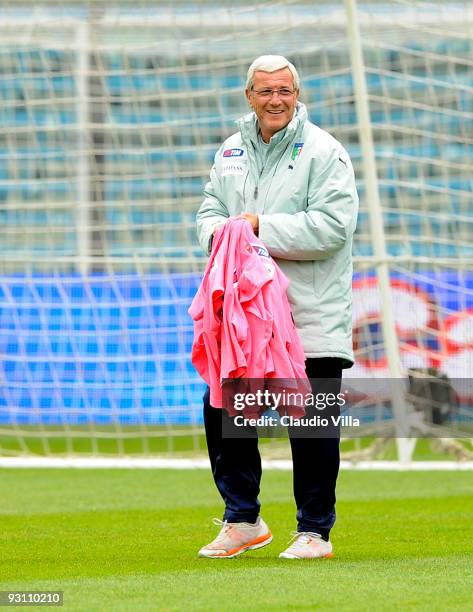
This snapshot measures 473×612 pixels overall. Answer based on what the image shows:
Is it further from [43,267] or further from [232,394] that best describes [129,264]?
[232,394]

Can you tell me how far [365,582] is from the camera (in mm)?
4031

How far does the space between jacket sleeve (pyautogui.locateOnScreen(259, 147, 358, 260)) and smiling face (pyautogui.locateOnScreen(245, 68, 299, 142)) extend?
184mm

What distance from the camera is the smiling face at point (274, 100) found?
4.70 meters

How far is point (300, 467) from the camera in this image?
4.76m

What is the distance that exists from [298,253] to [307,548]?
3.18 ft

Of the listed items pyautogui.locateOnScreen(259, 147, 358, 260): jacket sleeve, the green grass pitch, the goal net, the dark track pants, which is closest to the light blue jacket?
pyautogui.locateOnScreen(259, 147, 358, 260): jacket sleeve

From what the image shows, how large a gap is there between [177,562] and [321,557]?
1.57ft

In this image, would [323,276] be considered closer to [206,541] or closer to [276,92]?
[276,92]

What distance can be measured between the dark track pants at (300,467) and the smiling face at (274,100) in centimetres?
80

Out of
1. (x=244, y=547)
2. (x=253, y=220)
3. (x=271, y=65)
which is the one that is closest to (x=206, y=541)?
(x=244, y=547)

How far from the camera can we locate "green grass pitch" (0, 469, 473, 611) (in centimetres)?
378

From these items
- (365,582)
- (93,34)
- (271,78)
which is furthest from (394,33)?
(365,582)

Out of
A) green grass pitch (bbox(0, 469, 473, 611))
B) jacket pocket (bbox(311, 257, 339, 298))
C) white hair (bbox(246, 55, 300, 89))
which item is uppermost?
white hair (bbox(246, 55, 300, 89))

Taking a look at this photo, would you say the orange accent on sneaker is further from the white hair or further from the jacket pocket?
the white hair
